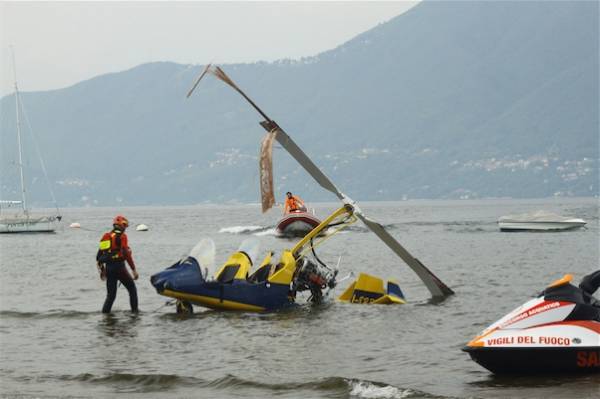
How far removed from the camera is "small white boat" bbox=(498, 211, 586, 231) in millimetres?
62188

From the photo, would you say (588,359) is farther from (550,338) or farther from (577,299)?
(577,299)

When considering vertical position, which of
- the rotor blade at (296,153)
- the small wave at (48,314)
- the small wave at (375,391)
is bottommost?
the small wave at (48,314)

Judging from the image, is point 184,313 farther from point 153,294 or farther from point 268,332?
point 153,294

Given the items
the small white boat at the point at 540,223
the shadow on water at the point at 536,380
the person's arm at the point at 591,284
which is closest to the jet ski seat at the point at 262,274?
the shadow on water at the point at 536,380

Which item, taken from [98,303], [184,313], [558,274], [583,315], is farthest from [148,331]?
[558,274]

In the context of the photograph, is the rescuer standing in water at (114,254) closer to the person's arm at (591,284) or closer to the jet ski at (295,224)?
the person's arm at (591,284)

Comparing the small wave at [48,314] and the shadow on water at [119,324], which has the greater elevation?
the shadow on water at [119,324]

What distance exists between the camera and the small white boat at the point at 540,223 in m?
62.2

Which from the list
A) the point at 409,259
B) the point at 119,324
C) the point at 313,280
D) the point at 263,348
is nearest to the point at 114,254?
the point at 119,324

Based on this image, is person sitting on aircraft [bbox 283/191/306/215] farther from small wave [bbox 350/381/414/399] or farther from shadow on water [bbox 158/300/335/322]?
small wave [bbox 350/381/414/399]

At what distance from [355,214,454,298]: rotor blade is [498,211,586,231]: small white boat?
40.4 meters

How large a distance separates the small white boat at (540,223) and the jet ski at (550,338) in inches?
2016

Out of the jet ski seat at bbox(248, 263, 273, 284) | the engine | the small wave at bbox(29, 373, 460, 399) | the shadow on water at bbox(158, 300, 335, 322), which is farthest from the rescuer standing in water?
the small wave at bbox(29, 373, 460, 399)

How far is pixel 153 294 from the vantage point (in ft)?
85.1
